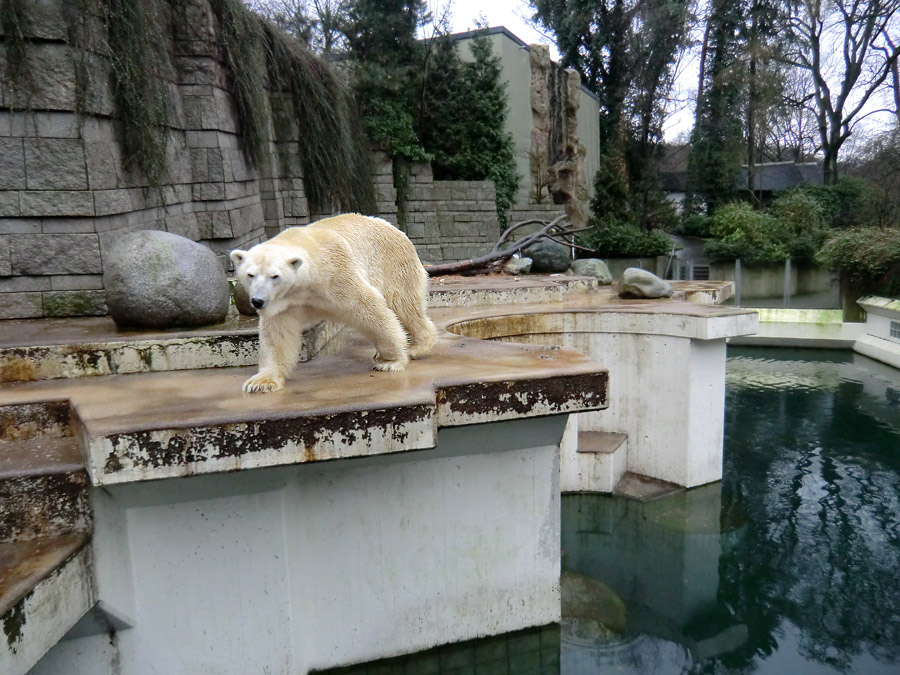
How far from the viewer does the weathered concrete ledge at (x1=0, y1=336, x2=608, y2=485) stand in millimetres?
2455

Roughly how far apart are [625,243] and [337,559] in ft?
44.3

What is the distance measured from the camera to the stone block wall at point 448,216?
13.5m

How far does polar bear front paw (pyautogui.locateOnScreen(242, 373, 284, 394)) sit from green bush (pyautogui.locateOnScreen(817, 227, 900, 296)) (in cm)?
1155

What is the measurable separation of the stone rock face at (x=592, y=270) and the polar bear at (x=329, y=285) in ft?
23.7

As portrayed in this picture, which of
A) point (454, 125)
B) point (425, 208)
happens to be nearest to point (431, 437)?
point (425, 208)

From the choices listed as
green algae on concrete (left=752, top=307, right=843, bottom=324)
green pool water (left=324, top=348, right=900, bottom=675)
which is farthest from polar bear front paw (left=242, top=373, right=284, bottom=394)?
green algae on concrete (left=752, top=307, right=843, bottom=324)

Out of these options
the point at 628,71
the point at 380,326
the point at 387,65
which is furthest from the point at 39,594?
the point at 628,71

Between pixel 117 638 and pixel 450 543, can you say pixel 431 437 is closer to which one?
pixel 450 543

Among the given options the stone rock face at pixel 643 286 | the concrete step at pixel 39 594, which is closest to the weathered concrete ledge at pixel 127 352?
the concrete step at pixel 39 594

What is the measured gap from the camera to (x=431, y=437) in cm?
283

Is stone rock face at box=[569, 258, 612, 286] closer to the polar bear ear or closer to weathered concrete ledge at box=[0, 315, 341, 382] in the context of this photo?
weathered concrete ledge at box=[0, 315, 341, 382]

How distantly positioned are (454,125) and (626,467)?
961 centimetres

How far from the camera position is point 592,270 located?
10.6 m

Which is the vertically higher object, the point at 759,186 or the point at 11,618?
the point at 759,186
